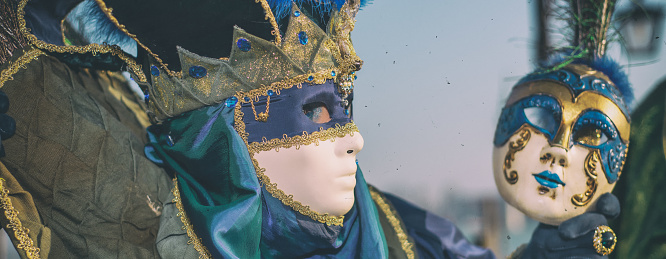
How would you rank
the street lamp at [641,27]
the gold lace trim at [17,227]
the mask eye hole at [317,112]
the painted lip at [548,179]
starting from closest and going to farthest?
1. the gold lace trim at [17,227]
2. the mask eye hole at [317,112]
3. the painted lip at [548,179]
4. the street lamp at [641,27]

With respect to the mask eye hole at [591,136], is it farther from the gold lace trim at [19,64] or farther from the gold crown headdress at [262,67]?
the gold lace trim at [19,64]

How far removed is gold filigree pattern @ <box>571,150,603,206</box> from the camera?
89.7 inches

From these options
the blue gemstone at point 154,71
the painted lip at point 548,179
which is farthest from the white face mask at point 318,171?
the painted lip at point 548,179

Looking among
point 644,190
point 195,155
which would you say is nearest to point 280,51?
point 195,155

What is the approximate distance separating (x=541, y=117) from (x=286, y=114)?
1.11 m

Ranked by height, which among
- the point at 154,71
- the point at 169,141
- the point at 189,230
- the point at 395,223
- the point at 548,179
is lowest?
the point at 395,223

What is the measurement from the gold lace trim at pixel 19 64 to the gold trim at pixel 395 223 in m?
1.28

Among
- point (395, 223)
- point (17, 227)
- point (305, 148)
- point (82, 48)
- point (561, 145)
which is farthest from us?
point (395, 223)

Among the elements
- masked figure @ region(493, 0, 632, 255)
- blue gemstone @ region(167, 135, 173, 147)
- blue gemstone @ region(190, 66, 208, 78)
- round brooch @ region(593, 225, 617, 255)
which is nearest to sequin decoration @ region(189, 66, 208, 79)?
blue gemstone @ region(190, 66, 208, 78)

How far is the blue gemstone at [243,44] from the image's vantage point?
175 cm

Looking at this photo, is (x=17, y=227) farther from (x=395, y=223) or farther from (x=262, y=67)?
(x=395, y=223)

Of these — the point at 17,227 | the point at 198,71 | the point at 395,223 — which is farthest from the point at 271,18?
the point at 395,223

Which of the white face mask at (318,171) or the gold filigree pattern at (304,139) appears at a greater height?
the gold filigree pattern at (304,139)

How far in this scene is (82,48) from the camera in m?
1.86
